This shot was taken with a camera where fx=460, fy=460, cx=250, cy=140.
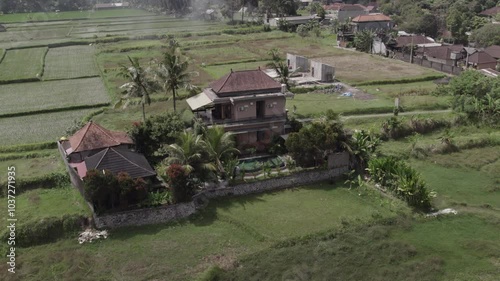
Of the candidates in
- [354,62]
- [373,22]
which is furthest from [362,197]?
[373,22]

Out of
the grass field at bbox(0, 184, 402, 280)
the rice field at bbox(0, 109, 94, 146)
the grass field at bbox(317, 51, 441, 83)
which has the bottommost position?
the grass field at bbox(0, 184, 402, 280)

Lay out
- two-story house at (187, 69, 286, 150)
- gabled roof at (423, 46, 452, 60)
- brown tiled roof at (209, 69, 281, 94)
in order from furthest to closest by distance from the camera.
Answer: gabled roof at (423, 46, 452, 60) < brown tiled roof at (209, 69, 281, 94) < two-story house at (187, 69, 286, 150)

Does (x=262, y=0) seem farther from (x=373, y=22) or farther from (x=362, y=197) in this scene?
(x=362, y=197)

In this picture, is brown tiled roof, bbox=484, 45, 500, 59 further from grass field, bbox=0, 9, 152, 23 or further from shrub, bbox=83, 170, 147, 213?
grass field, bbox=0, 9, 152, 23

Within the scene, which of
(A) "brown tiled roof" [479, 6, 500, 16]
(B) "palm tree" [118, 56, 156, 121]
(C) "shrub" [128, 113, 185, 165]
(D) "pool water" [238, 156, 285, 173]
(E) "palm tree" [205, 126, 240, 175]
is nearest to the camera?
(E) "palm tree" [205, 126, 240, 175]

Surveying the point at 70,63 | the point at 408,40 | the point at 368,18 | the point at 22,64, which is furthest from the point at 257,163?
the point at 368,18

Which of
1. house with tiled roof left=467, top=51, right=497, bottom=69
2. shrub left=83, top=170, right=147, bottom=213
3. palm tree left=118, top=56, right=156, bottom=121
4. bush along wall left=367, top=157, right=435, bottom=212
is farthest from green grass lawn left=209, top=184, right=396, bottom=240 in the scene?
house with tiled roof left=467, top=51, right=497, bottom=69

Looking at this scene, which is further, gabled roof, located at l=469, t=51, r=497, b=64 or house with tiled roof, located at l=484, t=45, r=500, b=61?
house with tiled roof, located at l=484, t=45, r=500, b=61

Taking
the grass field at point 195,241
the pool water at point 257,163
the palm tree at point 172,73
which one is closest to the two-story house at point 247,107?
the pool water at point 257,163
